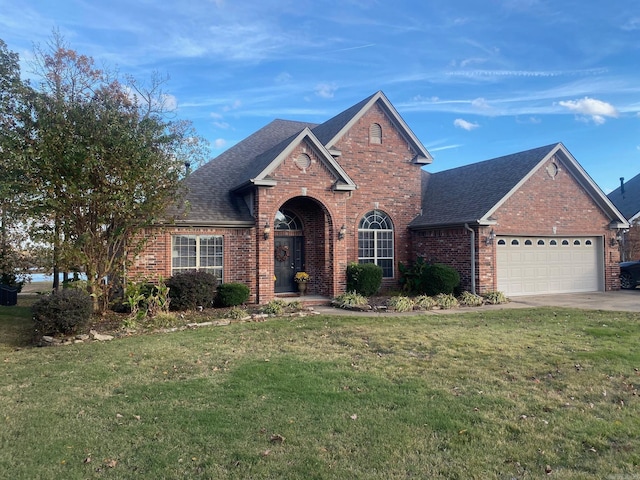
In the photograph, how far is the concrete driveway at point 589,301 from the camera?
13749 mm

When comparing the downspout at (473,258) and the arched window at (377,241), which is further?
the arched window at (377,241)

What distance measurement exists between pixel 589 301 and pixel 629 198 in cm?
1854

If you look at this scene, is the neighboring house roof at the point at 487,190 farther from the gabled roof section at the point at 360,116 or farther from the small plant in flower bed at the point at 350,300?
the small plant in flower bed at the point at 350,300

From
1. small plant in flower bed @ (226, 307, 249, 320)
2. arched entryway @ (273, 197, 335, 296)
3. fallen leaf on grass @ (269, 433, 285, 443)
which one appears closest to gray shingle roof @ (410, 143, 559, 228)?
arched entryway @ (273, 197, 335, 296)

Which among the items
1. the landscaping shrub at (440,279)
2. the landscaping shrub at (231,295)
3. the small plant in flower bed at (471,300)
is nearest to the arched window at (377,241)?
the landscaping shrub at (440,279)

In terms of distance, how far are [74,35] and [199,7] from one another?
5500 millimetres

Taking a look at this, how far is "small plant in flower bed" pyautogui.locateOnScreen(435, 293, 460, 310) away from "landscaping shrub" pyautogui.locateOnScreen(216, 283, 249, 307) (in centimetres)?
625

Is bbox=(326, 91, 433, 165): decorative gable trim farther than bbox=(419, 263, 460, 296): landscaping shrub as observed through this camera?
Yes

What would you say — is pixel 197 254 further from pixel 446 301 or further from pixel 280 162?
pixel 446 301

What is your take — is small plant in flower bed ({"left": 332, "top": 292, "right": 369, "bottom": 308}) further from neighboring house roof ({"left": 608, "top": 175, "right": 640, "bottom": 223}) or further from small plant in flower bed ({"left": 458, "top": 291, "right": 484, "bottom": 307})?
neighboring house roof ({"left": 608, "top": 175, "right": 640, "bottom": 223})

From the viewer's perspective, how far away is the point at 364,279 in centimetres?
1532

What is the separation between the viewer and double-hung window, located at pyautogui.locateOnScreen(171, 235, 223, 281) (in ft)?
47.1

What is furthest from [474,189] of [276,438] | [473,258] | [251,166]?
[276,438]

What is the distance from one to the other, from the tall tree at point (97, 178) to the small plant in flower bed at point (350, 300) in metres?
6.10
